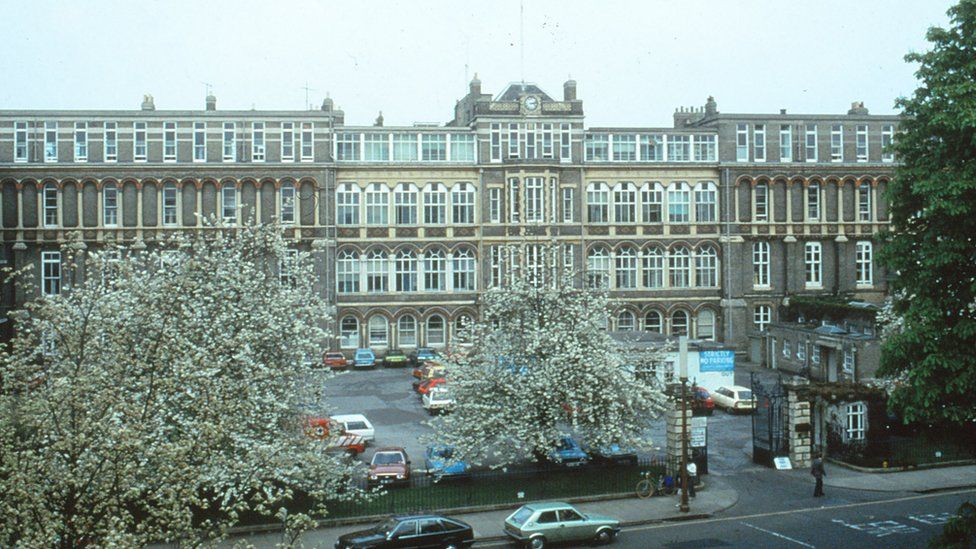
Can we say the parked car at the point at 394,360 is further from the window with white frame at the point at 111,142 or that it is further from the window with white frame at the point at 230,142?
the window with white frame at the point at 111,142

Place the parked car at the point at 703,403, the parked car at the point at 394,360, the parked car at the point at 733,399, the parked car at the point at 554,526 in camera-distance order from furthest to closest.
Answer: the parked car at the point at 394,360
the parked car at the point at 733,399
the parked car at the point at 703,403
the parked car at the point at 554,526

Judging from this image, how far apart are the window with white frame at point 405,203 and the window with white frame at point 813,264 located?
29.0 m

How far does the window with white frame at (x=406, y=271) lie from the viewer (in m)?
63.3

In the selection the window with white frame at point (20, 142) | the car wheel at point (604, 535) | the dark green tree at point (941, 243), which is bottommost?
the car wheel at point (604, 535)

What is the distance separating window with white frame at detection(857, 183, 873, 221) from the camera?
6694 centimetres

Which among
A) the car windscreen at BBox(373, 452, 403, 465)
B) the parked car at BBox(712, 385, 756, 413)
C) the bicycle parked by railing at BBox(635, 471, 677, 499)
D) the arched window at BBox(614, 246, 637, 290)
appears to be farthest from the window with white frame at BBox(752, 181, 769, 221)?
the car windscreen at BBox(373, 452, 403, 465)

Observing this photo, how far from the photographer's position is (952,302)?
72.8 ft

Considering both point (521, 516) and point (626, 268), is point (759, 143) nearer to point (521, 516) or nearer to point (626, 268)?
point (626, 268)

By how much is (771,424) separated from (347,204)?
118 ft

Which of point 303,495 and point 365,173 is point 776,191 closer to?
point 365,173

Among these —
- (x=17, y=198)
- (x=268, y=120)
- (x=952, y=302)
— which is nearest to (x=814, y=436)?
(x=952, y=302)

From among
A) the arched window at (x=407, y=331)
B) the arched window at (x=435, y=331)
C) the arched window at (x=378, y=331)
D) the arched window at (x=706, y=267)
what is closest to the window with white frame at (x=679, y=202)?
the arched window at (x=706, y=267)

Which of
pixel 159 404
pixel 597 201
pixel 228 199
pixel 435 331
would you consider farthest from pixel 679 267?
pixel 159 404

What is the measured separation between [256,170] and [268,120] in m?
3.52
